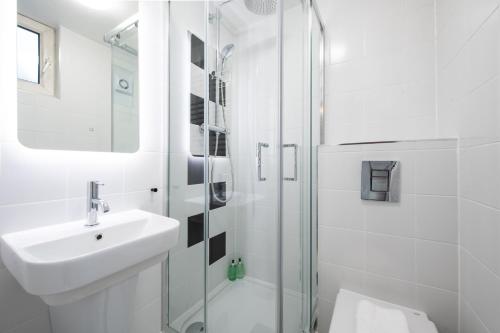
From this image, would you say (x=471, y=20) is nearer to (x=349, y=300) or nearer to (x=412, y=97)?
(x=412, y=97)

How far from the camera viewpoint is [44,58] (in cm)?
83

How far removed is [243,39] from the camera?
1.29 m

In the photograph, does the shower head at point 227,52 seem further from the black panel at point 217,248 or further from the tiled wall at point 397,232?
the black panel at point 217,248

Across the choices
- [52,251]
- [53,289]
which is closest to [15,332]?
[52,251]

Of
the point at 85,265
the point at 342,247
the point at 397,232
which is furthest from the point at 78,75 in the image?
the point at 397,232

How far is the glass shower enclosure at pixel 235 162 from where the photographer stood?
1.10 metres

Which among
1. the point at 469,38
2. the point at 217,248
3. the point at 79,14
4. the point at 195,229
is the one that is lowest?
the point at 217,248

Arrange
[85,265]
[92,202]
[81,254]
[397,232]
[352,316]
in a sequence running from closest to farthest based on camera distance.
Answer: [85,265] < [81,254] < [92,202] < [352,316] < [397,232]

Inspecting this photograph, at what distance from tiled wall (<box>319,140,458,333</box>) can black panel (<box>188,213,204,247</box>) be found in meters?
0.74

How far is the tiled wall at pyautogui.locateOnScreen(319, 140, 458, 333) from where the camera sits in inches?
40.2

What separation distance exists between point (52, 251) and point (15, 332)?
351 millimetres

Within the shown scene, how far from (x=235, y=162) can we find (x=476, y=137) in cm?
105

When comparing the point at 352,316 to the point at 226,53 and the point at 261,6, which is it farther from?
the point at 261,6

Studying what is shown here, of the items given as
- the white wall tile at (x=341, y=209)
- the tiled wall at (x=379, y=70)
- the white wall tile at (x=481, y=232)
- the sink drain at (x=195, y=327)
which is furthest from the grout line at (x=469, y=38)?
the sink drain at (x=195, y=327)
